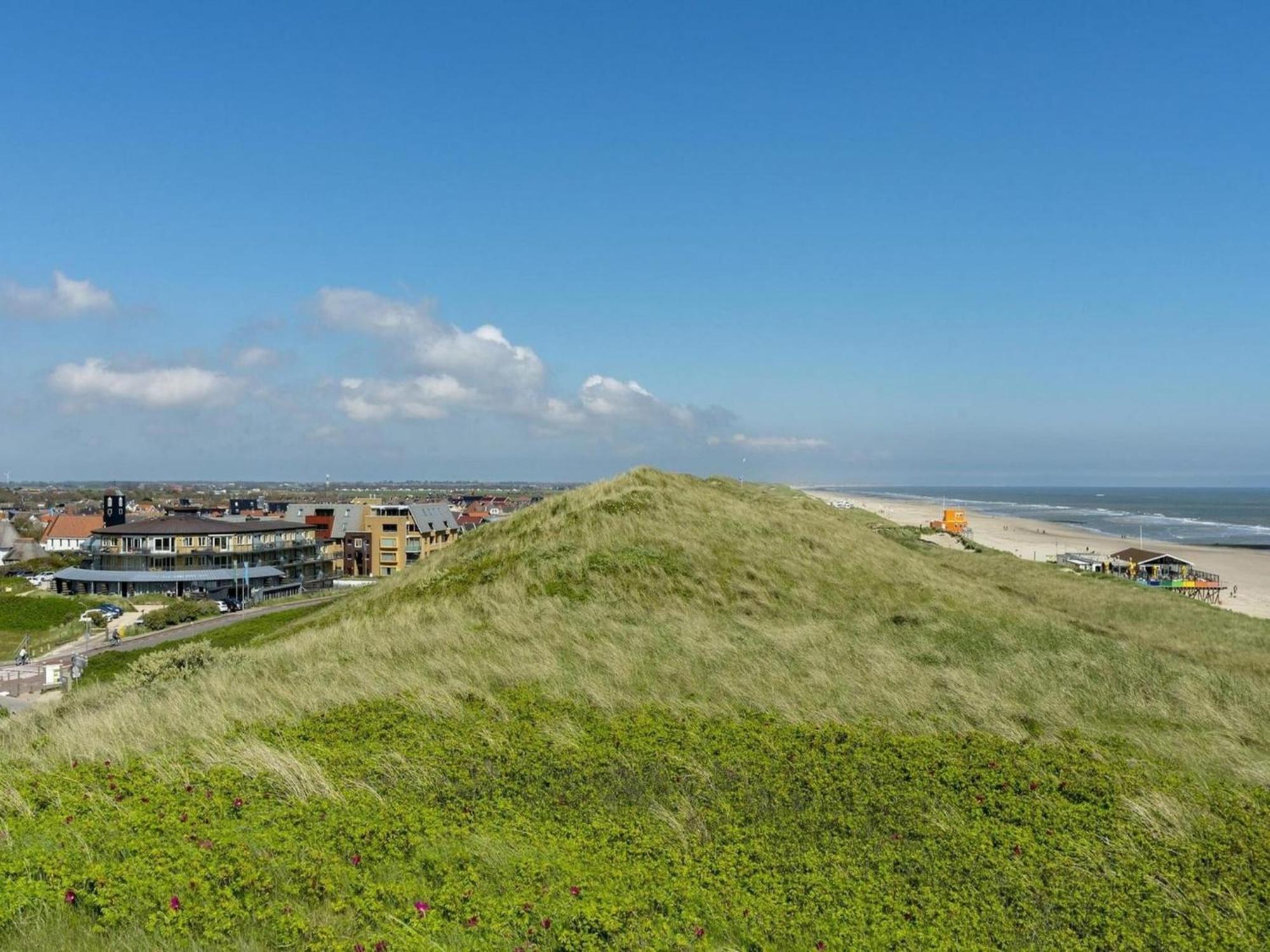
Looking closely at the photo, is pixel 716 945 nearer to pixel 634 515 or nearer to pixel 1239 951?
pixel 1239 951

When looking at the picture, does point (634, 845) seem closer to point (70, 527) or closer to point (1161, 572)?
point (1161, 572)

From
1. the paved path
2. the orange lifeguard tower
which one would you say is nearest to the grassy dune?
the paved path

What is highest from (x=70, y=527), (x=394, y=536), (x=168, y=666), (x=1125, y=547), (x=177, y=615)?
(x=168, y=666)

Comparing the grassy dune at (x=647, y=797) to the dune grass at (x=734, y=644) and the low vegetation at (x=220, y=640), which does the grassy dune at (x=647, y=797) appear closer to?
the dune grass at (x=734, y=644)

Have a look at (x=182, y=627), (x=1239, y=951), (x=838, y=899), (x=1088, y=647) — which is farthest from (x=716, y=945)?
(x=182, y=627)

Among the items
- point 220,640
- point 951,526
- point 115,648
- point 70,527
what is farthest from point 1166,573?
point 70,527

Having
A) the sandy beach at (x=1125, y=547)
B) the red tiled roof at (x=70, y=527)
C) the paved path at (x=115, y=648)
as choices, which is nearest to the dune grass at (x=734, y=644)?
the paved path at (x=115, y=648)
